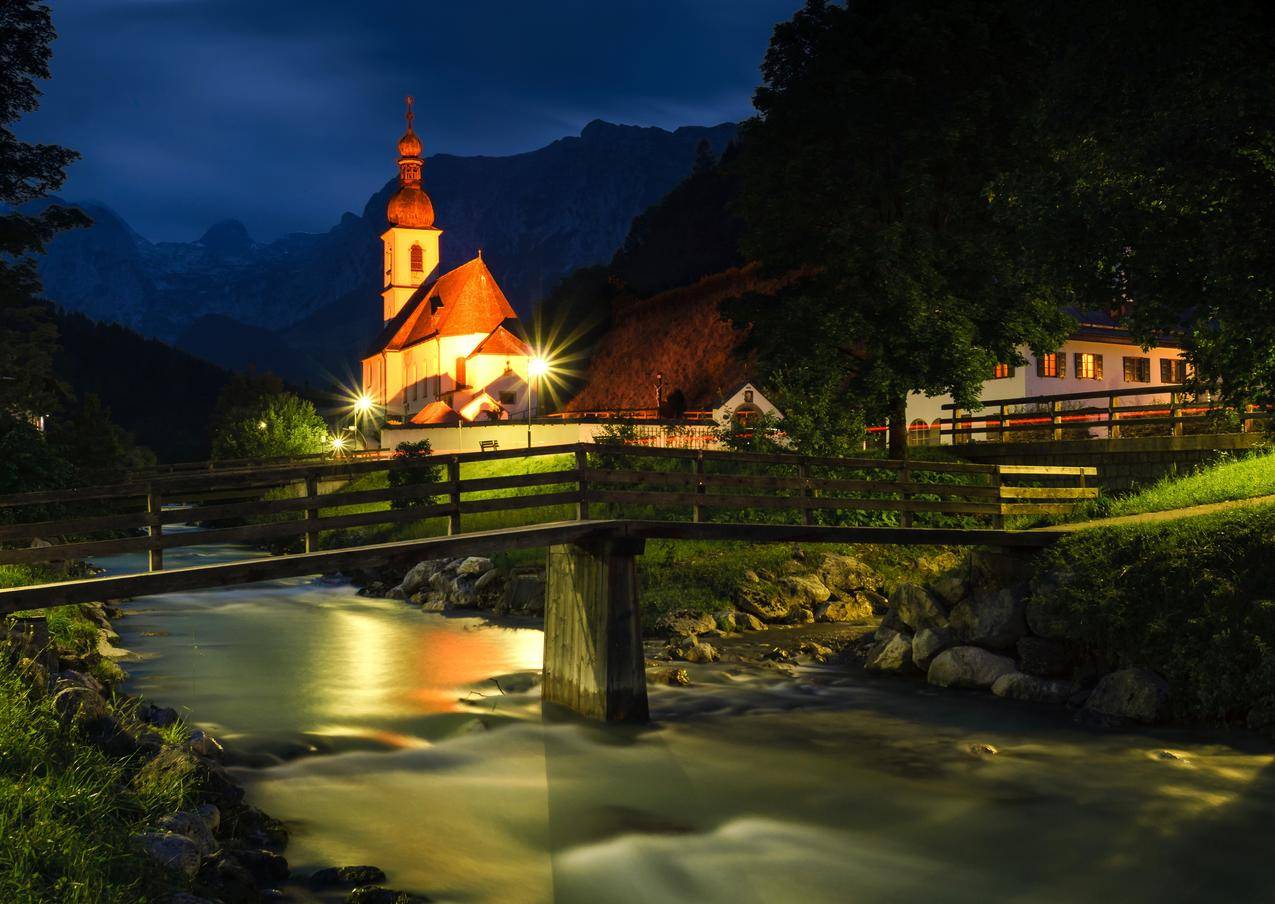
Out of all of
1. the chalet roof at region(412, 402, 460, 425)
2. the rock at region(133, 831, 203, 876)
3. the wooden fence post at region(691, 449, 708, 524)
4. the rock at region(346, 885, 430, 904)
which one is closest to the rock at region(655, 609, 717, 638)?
the wooden fence post at region(691, 449, 708, 524)

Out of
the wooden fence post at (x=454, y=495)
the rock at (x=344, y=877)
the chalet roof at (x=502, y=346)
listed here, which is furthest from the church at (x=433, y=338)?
the rock at (x=344, y=877)

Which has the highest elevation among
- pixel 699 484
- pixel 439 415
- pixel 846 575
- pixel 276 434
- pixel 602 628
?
pixel 439 415

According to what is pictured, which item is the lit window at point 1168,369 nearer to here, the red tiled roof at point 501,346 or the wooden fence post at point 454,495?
the wooden fence post at point 454,495

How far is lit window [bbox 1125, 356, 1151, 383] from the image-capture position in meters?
52.0

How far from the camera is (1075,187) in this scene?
17.3m

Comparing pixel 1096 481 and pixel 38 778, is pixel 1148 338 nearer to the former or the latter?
pixel 1096 481

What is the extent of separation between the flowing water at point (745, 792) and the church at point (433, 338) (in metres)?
64.2

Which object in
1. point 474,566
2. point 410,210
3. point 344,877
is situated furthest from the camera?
point 410,210

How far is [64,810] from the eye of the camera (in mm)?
8398

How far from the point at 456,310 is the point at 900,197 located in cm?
7440

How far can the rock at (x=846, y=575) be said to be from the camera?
28.0 meters

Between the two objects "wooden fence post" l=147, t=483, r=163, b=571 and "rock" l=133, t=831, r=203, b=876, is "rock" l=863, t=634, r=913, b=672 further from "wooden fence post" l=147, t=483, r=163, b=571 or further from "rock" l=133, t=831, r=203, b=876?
"rock" l=133, t=831, r=203, b=876

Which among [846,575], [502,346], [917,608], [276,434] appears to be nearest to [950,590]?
[917,608]

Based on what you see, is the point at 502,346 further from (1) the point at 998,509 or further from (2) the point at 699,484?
(2) the point at 699,484
